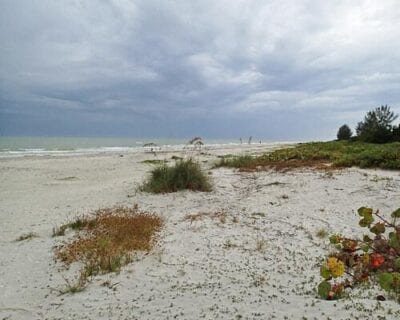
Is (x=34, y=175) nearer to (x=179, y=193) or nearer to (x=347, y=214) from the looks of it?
(x=179, y=193)

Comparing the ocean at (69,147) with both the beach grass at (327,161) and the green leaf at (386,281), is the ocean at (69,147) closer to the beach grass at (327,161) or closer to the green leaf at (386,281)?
the beach grass at (327,161)

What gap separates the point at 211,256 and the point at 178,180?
14.6 ft

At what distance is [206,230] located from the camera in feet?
19.8

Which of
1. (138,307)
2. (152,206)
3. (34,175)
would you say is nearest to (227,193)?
(152,206)

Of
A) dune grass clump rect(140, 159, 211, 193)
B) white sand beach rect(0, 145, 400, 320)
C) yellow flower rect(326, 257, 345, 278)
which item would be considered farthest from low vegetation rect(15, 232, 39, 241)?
yellow flower rect(326, 257, 345, 278)

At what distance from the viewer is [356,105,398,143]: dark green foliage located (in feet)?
Answer: 70.2

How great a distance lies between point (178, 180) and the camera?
9266 millimetres

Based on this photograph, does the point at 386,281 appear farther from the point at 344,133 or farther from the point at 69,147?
the point at 69,147

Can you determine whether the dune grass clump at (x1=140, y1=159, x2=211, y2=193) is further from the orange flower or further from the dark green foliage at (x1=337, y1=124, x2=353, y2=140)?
the dark green foliage at (x1=337, y1=124, x2=353, y2=140)

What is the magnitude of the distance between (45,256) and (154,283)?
2.06 m

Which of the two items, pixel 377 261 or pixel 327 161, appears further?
pixel 327 161

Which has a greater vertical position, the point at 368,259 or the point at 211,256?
the point at 368,259

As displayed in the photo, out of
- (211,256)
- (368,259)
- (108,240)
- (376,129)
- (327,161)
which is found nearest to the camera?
(368,259)

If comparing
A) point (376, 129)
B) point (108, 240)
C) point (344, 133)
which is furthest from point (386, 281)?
point (344, 133)
